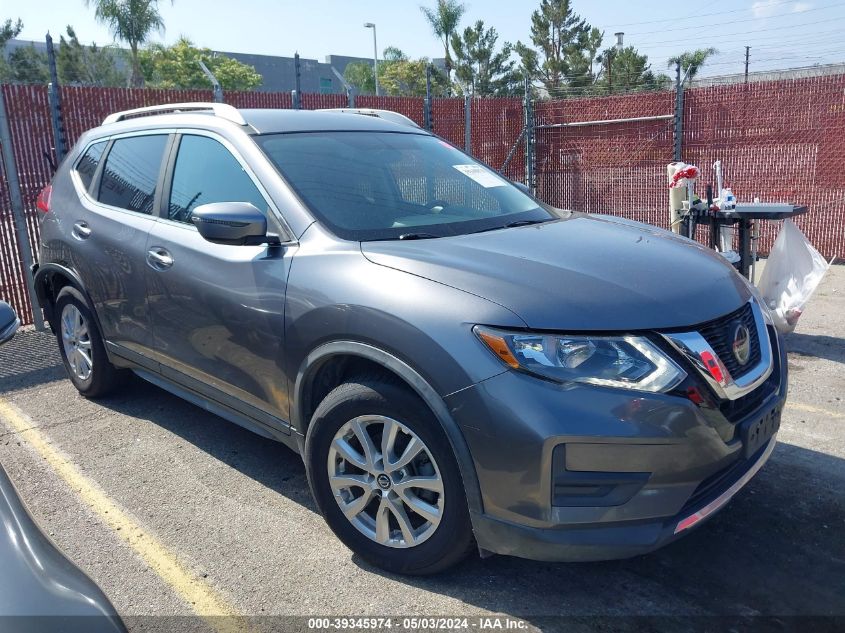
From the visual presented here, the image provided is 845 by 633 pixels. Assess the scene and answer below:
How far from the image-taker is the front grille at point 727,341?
102 inches

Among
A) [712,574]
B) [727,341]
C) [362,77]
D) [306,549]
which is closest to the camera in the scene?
[727,341]

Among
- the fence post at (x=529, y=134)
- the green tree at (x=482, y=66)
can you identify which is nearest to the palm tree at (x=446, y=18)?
the green tree at (x=482, y=66)

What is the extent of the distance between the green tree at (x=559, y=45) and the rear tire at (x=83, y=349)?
1986 inches

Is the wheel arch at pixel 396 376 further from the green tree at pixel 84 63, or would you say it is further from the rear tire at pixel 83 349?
the green tree at pixel 84 63

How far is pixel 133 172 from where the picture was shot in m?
4.27

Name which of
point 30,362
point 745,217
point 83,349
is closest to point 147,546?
point 83,349

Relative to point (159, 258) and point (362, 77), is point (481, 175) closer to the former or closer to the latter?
point (159, 258)

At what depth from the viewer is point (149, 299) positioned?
3852 millimetres

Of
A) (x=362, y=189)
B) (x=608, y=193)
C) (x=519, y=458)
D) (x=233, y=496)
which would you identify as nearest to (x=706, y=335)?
(x=519, y=458)

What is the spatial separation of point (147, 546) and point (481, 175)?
8.42 feet

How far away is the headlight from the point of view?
93.2 inches

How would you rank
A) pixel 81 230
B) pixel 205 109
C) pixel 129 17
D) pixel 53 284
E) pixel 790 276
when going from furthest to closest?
pixel 129 17, pixel 790 276, pixel 53 284, pixel 81 230, pixel 205 109

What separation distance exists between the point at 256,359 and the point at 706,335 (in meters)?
1.89

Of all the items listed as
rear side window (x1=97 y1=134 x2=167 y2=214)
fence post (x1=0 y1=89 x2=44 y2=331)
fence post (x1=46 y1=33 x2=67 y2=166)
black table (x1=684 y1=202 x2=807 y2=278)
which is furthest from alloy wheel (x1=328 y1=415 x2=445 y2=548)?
fence post (x1=46 y1=33 x2=67 y2=166)
